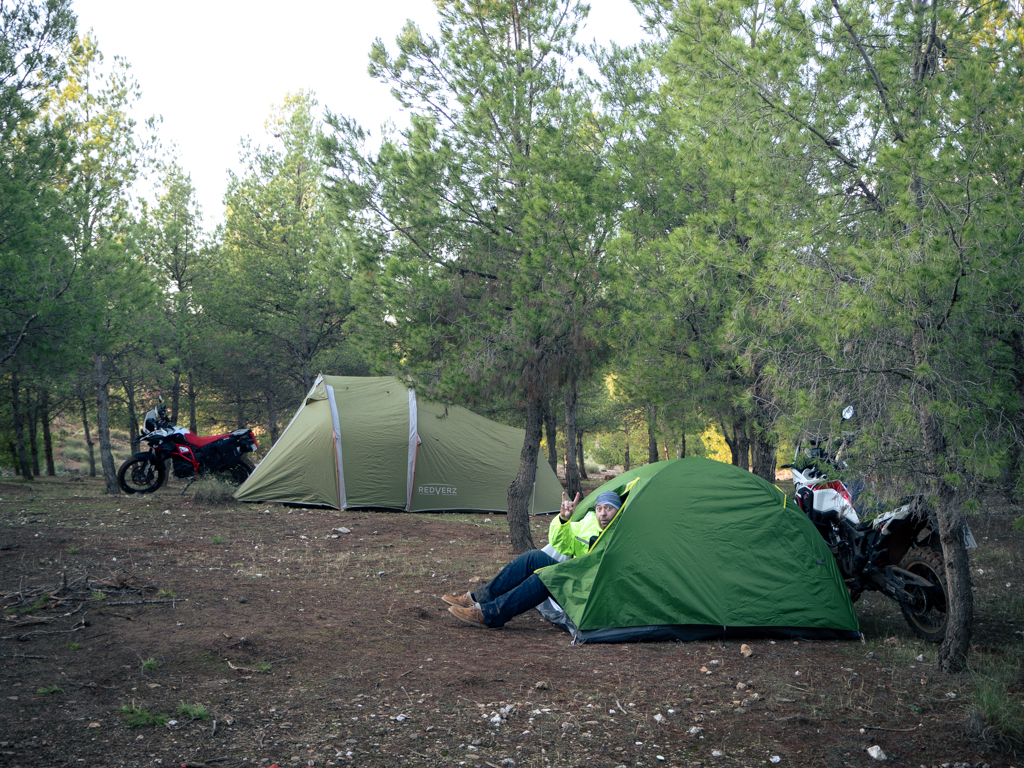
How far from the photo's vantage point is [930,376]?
3963 millimetres

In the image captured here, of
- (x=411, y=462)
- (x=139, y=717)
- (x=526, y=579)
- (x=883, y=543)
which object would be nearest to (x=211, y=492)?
(x=411, y=462)

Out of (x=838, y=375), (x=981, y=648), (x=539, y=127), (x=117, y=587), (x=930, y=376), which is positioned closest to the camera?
(x=930, y=376)

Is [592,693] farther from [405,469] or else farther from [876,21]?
[405,469]

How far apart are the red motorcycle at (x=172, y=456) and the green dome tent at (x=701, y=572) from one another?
911 centimetres

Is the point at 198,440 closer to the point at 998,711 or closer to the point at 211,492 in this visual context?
the point at 211,492

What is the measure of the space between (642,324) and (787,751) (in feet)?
15.9

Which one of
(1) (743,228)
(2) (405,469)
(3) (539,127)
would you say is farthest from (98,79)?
(1) (743,228)

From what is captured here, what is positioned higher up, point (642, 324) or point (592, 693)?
point (642, 324)

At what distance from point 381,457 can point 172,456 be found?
367 centimetres

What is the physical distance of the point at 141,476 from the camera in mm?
12664

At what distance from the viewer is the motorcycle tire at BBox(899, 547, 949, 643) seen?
16.6 feet

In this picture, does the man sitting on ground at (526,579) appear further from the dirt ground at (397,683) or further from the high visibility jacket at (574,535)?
the dirt ground at (397,683)

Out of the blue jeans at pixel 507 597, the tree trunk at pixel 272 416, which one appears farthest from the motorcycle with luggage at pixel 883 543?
the tree trunk at pixel 272 416

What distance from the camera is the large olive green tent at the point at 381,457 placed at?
1257cm
